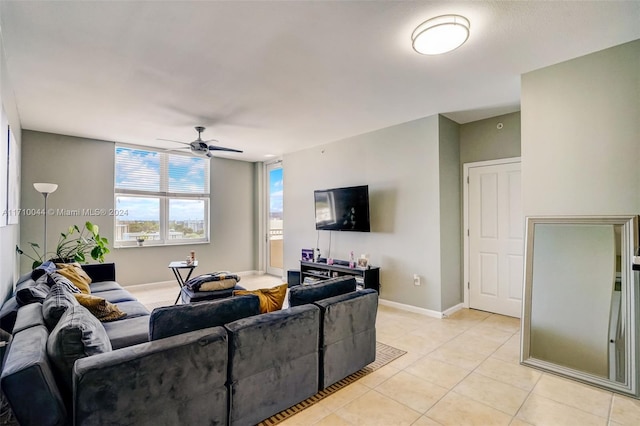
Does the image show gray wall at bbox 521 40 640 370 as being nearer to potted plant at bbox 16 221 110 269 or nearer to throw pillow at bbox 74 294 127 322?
throw pillow at bbox 74 294 127 322

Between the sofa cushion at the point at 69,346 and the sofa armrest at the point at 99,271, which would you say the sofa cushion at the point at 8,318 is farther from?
the sofa armrest at the point at 99,271

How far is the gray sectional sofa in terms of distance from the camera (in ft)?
4.70

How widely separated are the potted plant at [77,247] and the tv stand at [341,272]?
310 cm

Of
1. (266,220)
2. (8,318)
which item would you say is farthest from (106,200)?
(8,318)

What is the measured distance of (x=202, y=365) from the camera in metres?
1.77

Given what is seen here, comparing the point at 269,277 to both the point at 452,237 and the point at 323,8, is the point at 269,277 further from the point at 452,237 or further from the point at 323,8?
the point at 323,8

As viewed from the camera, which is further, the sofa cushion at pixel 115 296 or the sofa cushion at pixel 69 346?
the sofa cushion at pixel 115 296

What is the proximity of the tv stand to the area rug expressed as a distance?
4.21ft

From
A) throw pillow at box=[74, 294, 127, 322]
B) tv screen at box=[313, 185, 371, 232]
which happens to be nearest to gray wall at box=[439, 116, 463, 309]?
tv screen at box=[313, 185, 371, 232]

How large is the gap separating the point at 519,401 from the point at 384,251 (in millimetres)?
2614

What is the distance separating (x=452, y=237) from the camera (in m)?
4.38

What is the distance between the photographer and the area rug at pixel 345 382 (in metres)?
2.11

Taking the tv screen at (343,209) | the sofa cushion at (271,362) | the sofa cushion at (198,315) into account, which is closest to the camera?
the sofa cushion at (198,315)

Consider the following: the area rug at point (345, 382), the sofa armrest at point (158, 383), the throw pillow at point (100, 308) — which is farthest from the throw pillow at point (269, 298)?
the throw pillow at point (100, 308)
